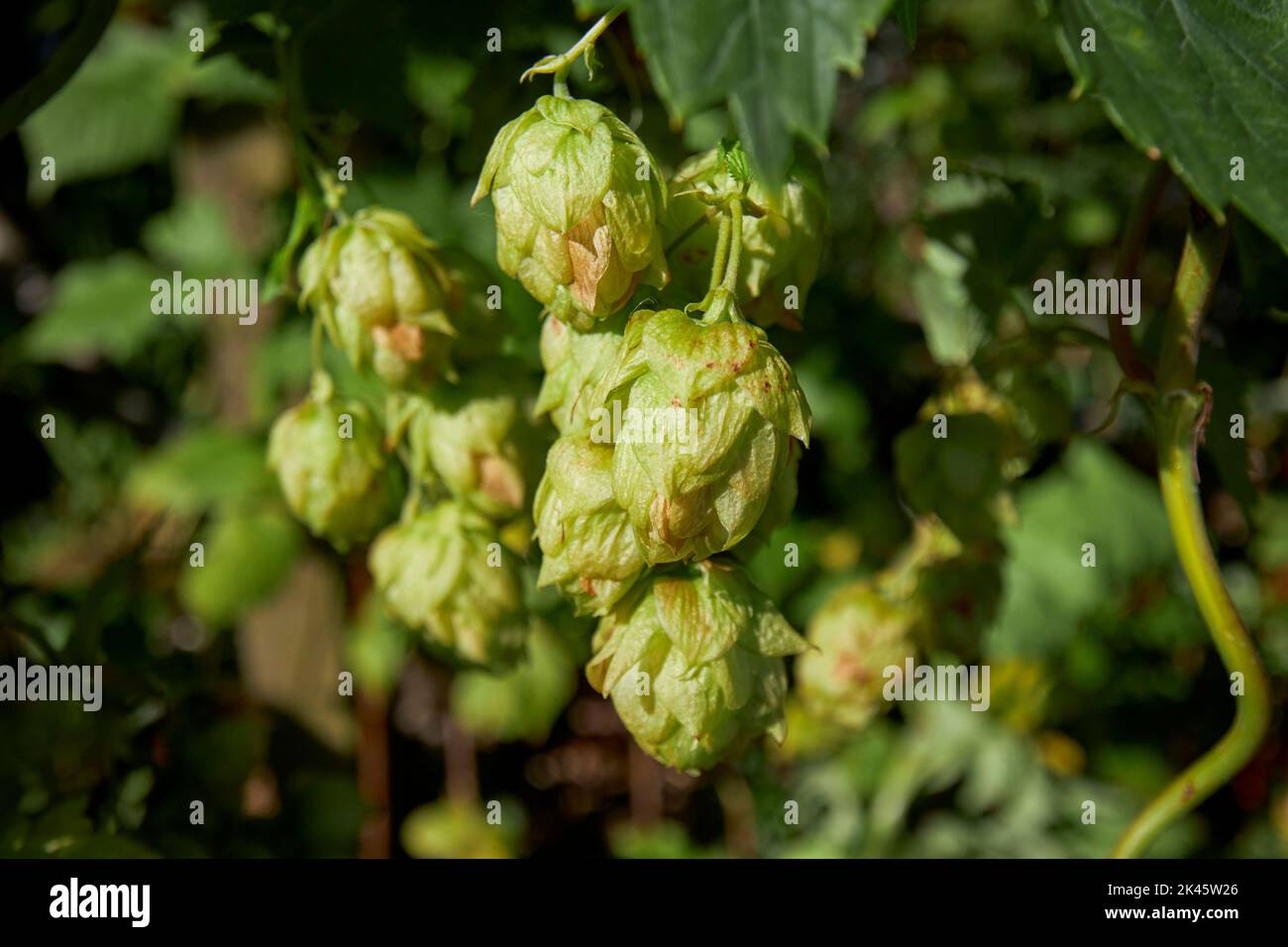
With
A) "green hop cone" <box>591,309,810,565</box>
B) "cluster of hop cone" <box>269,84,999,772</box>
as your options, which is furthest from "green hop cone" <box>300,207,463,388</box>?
"green hop cone" <box>591,309,810,565</box>

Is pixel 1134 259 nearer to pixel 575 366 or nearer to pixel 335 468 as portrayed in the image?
pixel 575 366

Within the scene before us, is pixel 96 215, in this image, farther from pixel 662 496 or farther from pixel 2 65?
pixel 662 496

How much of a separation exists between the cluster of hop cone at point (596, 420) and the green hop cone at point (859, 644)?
0.36m

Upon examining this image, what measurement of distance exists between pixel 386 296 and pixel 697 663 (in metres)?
0.34

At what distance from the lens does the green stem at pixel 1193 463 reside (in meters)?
0.84

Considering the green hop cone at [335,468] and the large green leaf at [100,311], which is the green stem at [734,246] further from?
the large green leaf at [100,311]

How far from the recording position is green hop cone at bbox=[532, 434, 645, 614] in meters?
0.67

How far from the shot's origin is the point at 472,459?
2.85 ft

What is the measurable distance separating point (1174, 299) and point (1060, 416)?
0.20 meters

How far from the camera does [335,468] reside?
918 mm

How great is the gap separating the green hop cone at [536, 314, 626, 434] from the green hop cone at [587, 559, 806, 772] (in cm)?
12

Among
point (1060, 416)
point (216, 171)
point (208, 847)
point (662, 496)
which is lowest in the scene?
point (208, 847)

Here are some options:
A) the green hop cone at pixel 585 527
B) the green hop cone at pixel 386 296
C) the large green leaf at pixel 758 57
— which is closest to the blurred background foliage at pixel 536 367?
the large green leaf at pixel 758 57

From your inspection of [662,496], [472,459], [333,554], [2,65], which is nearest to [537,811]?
[333,554]
